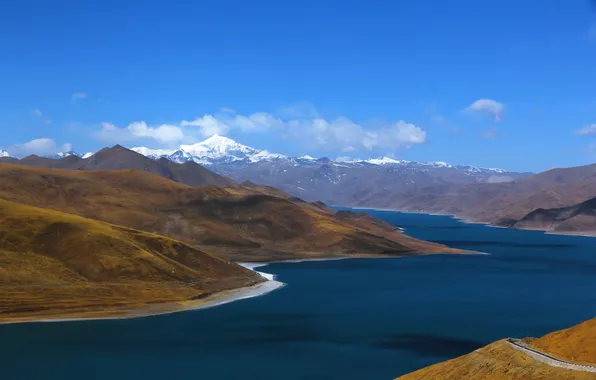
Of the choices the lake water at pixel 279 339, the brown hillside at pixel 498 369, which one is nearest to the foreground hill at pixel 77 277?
the lake water at pixel 279 339

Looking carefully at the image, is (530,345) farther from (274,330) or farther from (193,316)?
(193,316)

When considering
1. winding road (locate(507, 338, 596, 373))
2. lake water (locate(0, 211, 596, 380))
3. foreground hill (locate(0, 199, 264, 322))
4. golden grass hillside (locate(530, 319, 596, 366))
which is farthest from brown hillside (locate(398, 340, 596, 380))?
foreground hill (locate(0, 199, 264, 322))

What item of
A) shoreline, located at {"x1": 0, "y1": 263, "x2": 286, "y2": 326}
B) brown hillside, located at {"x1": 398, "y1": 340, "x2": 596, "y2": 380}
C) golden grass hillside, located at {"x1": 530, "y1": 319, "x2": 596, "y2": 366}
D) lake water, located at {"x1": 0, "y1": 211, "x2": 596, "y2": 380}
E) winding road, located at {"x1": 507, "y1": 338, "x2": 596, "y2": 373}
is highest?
golden grass hillside, located at {"x1": 530, "y1": 319, "x2": 596, "y2": 366}

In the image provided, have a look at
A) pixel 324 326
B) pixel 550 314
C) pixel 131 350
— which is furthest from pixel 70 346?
pixel 550 314

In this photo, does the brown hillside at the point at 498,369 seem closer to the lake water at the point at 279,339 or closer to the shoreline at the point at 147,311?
the lake water at the point at 279,339

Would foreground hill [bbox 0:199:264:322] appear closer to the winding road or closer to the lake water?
the lake water

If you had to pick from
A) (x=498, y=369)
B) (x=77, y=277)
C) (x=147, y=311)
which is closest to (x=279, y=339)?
(x=147, y=311)

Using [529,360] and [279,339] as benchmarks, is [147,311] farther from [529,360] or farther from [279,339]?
[529,360]
